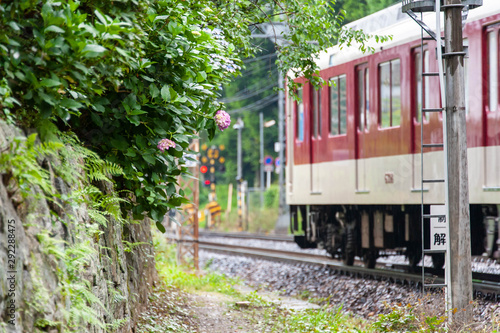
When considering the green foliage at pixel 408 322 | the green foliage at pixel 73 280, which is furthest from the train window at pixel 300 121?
the green foliage at pixel 73 280

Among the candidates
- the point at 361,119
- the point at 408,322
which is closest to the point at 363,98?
the point at 361,119

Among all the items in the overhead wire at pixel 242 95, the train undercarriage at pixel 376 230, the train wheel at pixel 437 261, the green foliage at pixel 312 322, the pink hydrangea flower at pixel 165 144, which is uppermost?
the overhead wire at pixel 242 95

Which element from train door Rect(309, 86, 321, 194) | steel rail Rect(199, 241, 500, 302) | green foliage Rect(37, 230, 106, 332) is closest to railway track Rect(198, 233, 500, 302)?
steel rail Rect(199, 241, 500, 302)

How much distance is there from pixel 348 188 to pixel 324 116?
171 cm

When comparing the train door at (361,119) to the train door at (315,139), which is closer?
the train door at (361,119)

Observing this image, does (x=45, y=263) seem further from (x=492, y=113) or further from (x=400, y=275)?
(x=400, y=275)

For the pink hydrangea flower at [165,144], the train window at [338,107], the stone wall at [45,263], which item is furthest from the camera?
the train window at [338,107]

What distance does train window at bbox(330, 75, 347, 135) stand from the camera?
12.6 m

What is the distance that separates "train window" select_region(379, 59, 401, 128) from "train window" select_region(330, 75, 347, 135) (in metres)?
1.16

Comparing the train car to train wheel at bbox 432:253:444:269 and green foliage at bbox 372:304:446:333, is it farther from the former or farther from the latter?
green foliage at bbox 372:304:446:333

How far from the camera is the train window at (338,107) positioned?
12.6 meters

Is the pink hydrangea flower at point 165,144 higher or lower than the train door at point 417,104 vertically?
lower

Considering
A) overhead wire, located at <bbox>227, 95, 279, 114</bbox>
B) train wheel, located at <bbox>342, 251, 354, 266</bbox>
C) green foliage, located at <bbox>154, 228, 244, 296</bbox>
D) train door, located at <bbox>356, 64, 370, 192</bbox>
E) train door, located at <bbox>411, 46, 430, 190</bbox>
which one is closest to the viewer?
green foliage, located at <bbox>154, 228, 244, 296</bbox>

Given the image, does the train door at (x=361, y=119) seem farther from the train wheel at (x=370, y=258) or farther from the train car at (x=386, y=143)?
the train wheel at (x=370, y=258)
